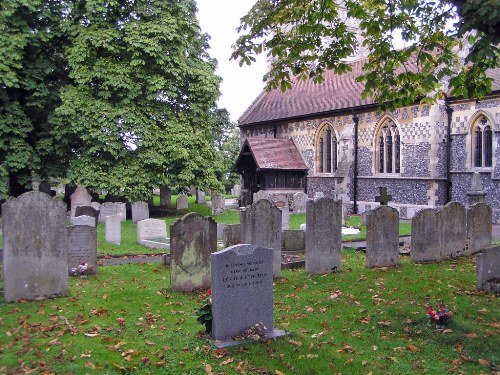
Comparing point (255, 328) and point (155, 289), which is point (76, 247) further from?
point (255, 328)

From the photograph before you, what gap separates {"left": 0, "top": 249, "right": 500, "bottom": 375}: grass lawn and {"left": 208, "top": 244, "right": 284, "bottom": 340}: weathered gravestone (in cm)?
33

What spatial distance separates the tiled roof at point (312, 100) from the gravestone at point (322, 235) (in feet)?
53.7

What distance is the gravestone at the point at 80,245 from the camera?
375 inches

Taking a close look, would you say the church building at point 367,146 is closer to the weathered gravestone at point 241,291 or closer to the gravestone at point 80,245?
the gravestone at point 80,245

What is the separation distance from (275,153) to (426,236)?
19.3 meters

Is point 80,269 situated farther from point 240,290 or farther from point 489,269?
point 489,269

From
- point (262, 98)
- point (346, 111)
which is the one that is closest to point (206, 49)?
point (262, 98)

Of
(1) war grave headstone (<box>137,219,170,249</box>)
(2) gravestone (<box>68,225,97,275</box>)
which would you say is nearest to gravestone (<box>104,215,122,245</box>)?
(1) war grave headstone (<box>137,219,170,249</box>)

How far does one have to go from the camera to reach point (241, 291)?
5.94 metres

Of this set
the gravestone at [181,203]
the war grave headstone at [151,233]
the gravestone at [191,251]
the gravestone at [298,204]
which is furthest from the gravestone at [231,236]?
the gravestone at [181,203]

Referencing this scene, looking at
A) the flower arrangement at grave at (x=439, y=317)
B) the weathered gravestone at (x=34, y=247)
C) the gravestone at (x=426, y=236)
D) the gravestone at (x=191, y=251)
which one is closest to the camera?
the flower arrangement at grave at (x=439, y=317)

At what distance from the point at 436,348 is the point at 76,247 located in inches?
280

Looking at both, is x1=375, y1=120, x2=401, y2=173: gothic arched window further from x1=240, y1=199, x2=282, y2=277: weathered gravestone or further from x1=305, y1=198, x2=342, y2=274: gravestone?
x1=240, y1=199, x2=282, y2=277: weathered gravestone

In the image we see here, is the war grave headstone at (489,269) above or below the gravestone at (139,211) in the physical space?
below
